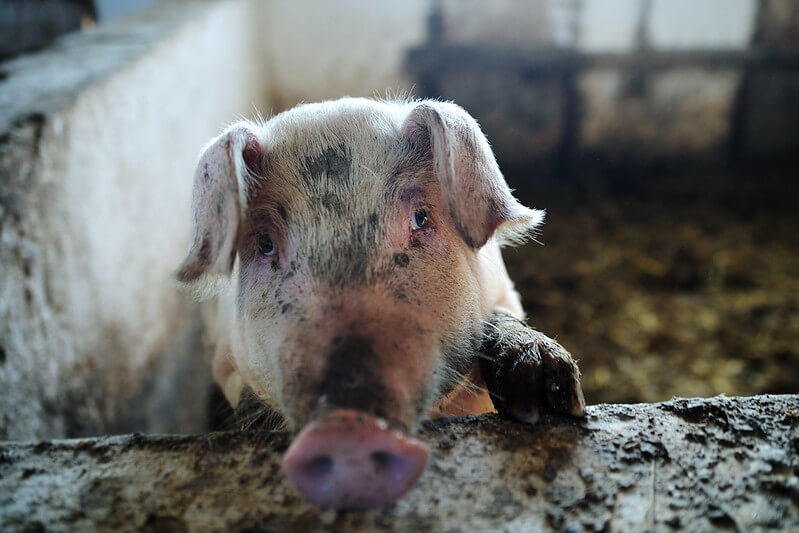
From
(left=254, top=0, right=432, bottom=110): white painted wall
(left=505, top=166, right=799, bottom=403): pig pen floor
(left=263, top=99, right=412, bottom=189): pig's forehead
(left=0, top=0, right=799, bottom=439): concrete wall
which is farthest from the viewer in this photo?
(left=254, top=0, right=432, bottom=110): white painted wall

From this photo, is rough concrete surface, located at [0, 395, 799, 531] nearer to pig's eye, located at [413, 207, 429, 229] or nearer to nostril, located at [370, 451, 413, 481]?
nostril, located at [370, 451, 413, 481]

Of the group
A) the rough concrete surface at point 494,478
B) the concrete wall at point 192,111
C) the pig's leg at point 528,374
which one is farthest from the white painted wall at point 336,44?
the rough concrete surface at point 494,478

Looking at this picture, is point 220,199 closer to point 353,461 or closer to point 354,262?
point 354,262

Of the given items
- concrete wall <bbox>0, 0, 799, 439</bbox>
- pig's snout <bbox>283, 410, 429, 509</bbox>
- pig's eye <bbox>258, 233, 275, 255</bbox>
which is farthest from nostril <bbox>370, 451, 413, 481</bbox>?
concrete wall <bbox>0, 0, 799, 439</bbox>

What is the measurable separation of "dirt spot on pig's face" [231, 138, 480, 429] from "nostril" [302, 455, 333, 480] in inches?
3.4

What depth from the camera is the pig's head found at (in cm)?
110

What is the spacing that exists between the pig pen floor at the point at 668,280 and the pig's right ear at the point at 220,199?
7.80 feet

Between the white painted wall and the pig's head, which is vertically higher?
the white painted wall

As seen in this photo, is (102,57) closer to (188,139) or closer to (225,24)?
(188,139)

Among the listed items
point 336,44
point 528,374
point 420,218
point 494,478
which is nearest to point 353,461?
point 494,478

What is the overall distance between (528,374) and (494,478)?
13.9 inches

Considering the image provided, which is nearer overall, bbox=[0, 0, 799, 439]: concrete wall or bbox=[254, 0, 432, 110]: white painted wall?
bbox=[0, 0, 799, 439]: concrete wall

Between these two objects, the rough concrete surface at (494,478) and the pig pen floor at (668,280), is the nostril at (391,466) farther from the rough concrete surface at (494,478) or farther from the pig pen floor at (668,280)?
the pig pen floor at (668,280)

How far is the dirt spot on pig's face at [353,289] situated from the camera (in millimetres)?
1194
